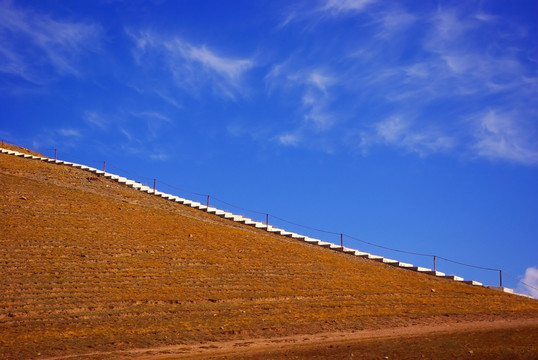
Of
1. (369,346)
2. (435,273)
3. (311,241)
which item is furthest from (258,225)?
(369,346)

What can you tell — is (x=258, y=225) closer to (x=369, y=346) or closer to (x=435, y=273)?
(x=435, y=273)

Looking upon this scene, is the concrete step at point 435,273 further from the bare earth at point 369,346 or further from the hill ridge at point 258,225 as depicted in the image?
the bare earth at point 369,346

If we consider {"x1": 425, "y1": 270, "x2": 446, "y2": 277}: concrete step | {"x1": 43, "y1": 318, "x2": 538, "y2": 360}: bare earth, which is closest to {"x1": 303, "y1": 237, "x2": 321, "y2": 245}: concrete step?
{"x1": 425, "y1": 270, "x2": 446, "y2": 277}: concrete step

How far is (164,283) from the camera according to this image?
28.7m

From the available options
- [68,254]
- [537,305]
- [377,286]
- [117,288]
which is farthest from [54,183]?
[537,305]

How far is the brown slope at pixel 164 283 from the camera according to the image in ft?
75.8

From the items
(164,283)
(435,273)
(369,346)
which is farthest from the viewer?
(435,273)

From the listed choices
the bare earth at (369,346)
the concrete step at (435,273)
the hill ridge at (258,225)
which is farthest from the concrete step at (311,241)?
the bare earth at (369,346)

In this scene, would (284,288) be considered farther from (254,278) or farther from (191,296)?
(191,296)

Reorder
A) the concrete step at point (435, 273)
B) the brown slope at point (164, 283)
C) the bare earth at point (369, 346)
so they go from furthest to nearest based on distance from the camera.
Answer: the concrete step at point (435, 273)
the brown slope at point (164, 283)
the bare earth at point (369, 346)

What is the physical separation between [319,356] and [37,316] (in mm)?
11746

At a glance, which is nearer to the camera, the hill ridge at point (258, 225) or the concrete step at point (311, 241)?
the hill ridge at point (258, 225)

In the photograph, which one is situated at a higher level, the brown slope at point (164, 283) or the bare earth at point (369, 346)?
the brown slope at point (164, 283)

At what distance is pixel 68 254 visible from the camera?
30031 mm
